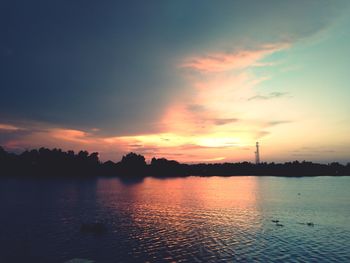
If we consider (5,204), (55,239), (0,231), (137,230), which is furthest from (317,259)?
(5,204)

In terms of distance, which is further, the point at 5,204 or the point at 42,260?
the point at 5,204

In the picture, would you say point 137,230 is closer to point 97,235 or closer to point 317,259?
point 97,235

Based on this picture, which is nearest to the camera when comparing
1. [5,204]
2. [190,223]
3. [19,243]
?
[19,243]

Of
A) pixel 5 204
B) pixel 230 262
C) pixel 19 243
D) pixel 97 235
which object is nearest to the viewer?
pixel 230 262

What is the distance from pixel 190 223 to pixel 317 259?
136 ft

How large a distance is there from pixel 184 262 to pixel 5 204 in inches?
4104

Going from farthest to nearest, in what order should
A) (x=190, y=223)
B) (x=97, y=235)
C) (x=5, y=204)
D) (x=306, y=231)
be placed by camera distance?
(x=5, y=204), (x=190, y=223), (x=306, y=231), (x=97, y=235)

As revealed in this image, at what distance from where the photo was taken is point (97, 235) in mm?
72312

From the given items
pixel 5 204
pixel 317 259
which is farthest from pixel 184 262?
pixel 5 204

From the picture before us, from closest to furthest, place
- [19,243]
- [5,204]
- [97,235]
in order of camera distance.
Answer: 1. [19,243]
2. [97,235]
3. [5,204]

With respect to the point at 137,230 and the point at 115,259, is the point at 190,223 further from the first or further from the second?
the point at 115,259

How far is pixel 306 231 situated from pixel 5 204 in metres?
117

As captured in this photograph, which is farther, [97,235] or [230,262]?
[97,235]

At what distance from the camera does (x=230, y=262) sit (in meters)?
52.5
